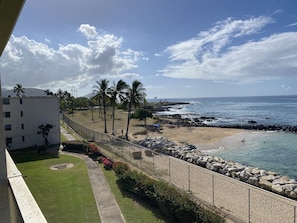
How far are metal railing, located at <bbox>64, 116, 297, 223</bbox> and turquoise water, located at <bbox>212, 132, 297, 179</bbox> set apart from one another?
9.06m

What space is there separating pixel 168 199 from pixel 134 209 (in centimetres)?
225

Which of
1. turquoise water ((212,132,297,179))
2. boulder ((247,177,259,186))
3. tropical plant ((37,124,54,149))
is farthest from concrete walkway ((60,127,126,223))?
turquoise water ((212,132,297,179))

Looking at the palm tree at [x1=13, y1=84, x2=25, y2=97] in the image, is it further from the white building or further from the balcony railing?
the balcony railing

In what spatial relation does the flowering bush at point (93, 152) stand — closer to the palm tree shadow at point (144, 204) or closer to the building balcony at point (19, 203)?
the palm tree shadow at point (144, 204)

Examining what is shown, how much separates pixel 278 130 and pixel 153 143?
30.7 m

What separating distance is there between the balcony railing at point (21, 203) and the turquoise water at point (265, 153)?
22.5 m

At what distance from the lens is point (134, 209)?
12.7 metres

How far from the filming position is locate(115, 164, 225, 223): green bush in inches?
408

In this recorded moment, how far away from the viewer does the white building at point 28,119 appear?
3034 centimetres

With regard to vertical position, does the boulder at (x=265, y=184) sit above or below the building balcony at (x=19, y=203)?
below

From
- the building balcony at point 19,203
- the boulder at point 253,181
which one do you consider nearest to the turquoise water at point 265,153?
the boulder at point 253,181

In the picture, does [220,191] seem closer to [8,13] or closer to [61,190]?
[61,190]

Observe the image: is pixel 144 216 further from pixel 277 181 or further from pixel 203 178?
pixel 277 181

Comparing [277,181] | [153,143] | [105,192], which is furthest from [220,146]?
[105,192]
